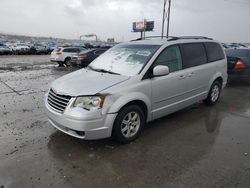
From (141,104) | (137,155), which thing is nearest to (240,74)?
(141,104)

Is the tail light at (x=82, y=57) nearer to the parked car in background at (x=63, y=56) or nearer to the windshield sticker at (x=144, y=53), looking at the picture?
the parked car in background at (x=63, y=56)

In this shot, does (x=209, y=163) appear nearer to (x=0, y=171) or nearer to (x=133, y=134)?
(x=133, y=134)

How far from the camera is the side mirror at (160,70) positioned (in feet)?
13.5

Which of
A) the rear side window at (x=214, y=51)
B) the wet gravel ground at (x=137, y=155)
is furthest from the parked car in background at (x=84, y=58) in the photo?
the rear side window at (x=214, y=51)

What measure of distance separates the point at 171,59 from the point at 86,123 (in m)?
2.27

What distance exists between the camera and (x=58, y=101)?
3826 millimetres

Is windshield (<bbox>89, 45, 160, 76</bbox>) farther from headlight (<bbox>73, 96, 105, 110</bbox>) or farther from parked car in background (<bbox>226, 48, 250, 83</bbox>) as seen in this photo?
parked car in background (<bbox>226, 48, 250, 83</bbox>)

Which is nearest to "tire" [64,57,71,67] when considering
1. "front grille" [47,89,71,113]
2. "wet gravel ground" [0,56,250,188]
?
"wet gravel ground" [0,56,250,188]

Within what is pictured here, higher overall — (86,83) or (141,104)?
(86,83)

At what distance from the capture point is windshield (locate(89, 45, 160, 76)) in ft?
14.1

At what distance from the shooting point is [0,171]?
3215mm

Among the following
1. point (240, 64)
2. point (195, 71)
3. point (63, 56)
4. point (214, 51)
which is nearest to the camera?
point (195, 71)


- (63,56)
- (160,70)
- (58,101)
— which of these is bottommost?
(63,56)

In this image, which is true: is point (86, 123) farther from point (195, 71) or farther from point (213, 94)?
point (213, 94)
